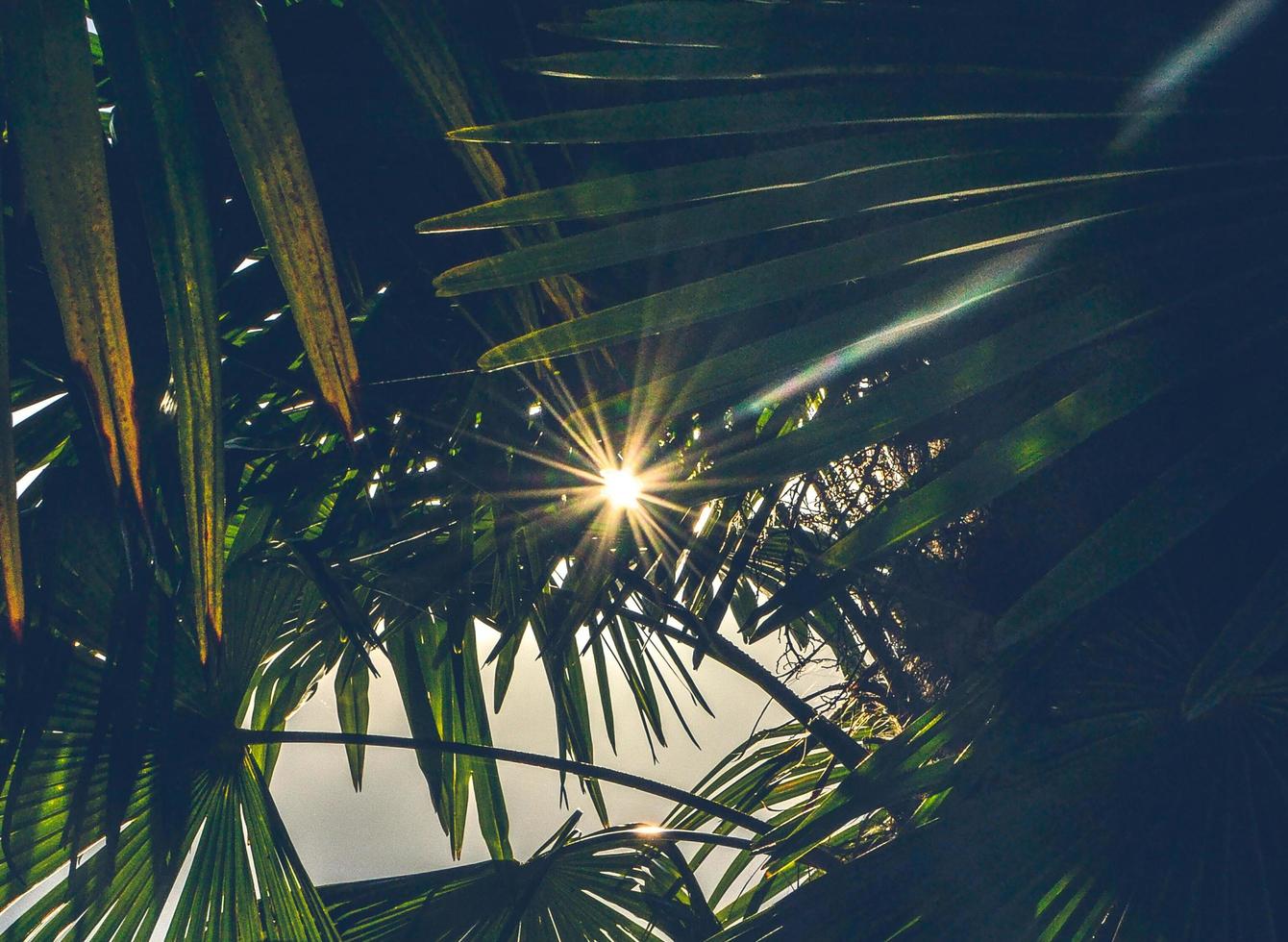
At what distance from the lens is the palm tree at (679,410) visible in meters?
0.34

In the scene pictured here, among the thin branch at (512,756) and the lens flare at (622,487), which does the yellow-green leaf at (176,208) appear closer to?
the lens flare at (622,487)

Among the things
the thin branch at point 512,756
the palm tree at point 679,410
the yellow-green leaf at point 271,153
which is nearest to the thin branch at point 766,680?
the palm tree at point 679,410

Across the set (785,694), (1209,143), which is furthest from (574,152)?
(785,694)

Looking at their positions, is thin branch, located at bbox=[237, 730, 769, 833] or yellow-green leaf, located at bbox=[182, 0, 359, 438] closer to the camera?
yellow-green leaf, located at bbox=[182, 0, 359, 438]

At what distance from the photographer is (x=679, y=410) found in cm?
41

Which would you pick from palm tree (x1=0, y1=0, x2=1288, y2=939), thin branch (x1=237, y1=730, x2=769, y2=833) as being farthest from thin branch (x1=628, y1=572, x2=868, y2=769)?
thin branch (x1=237, y1=730, x2=769, y2=833)

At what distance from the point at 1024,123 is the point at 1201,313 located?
124 millimetres

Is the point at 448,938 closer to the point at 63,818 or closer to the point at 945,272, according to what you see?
the point at 63,818

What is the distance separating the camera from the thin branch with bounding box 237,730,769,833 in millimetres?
1000

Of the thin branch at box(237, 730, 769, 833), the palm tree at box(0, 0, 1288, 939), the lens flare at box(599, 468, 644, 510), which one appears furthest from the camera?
the thin branch at box(237, 730, 769, 833)

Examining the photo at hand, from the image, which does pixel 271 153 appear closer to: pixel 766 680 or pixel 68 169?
pixel 68 169

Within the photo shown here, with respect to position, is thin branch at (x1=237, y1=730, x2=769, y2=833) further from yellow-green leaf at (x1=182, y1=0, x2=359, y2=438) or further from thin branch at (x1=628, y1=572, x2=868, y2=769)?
yellow-green leaf at (x1=182, y1=0, x2=359, y2=438)

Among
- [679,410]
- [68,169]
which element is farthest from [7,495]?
[679,410]

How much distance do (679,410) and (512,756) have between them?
0.79 metres
